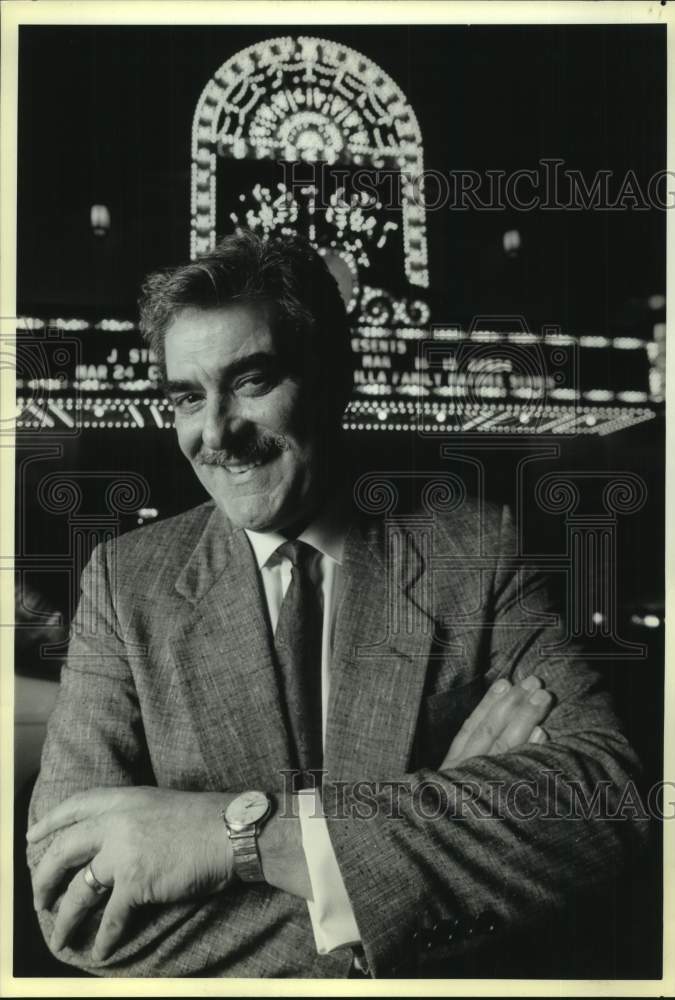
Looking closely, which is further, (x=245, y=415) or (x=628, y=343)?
(x=628, y=343)

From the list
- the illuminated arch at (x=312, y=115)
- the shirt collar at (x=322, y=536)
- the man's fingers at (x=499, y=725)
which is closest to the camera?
the man's fingers at (x=499, y=725)

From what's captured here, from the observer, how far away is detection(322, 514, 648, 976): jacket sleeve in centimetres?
199

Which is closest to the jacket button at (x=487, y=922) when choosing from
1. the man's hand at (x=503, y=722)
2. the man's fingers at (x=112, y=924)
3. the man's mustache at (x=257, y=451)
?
the man's hand at (x=503, y=722)

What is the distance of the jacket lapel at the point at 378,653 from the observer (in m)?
2.16

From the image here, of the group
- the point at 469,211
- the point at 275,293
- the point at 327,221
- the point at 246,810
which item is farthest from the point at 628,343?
the point at 246,810

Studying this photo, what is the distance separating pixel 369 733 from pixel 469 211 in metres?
1.32

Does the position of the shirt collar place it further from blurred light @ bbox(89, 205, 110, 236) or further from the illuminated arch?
blurred light @ bbox(89, 205, 110, 236)

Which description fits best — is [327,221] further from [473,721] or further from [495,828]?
[495,828]

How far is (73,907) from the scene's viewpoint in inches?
82.8

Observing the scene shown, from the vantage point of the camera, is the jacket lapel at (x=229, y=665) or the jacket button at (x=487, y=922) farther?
the jacket lapel at (x=229, y=665)

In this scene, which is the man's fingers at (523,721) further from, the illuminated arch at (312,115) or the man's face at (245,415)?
the illuminated arch at (312,115)

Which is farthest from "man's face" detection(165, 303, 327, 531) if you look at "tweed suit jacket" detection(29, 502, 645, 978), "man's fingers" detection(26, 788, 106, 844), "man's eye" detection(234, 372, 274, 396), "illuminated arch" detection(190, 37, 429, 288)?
"man's fingers" detection(26, 788, 106, 844)

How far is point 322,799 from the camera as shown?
2.14 metres
